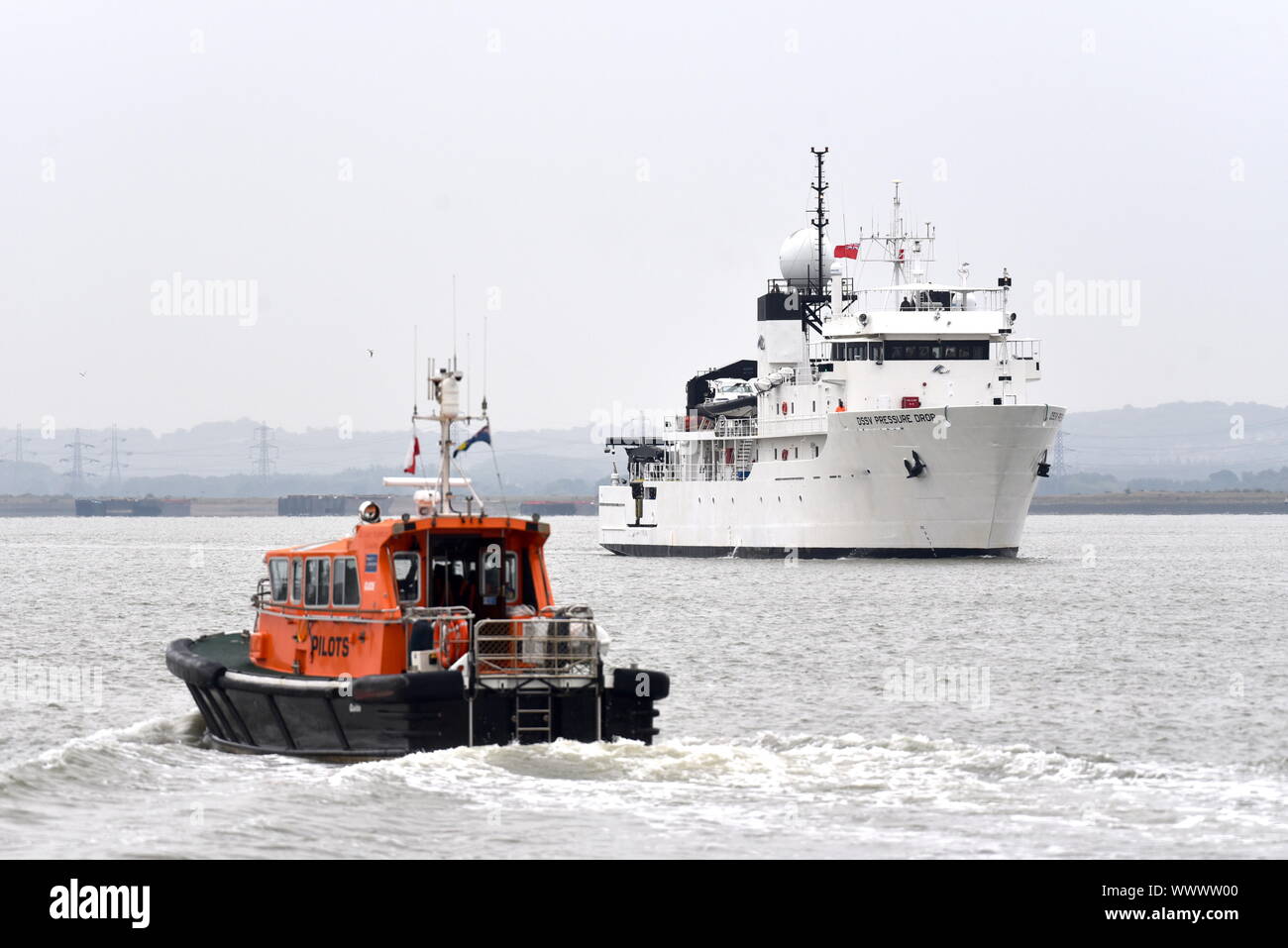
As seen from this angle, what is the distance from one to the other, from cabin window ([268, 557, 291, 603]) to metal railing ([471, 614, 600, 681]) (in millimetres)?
3921

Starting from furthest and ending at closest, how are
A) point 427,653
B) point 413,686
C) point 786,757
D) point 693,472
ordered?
point 693,472
point 786,757
point 427,653
point 413,686

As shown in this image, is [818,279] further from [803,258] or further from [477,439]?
[477,439]

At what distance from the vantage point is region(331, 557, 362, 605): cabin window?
955 inches

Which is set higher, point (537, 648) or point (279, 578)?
point (279, 578)

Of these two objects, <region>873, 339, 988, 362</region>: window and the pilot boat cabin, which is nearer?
the pilot boat cabin

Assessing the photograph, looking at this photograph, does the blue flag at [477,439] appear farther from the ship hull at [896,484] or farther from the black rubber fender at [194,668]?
the ship hull at [896,484]

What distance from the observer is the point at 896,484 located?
7675cm

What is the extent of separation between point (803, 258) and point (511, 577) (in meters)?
79.7

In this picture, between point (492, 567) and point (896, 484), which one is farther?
point (896, 484)
